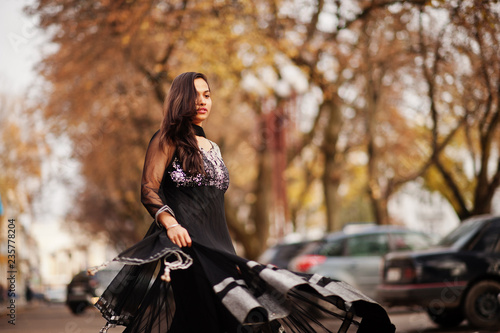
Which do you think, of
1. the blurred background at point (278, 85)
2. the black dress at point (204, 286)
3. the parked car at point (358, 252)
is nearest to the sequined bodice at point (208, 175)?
the black dress at point (204, 286)

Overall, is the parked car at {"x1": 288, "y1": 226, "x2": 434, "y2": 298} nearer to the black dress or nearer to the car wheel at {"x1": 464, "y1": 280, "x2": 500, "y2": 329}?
the car wheel at {"x1": 464, "y1": 280, "x2": 500, "y2": 329}

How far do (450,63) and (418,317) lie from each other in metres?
6.38

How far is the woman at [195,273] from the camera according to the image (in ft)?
13.4

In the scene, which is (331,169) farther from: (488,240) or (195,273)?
(195,273)

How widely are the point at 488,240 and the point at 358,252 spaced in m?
4.43

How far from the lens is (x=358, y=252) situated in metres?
15.1

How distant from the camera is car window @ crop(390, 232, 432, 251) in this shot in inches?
595

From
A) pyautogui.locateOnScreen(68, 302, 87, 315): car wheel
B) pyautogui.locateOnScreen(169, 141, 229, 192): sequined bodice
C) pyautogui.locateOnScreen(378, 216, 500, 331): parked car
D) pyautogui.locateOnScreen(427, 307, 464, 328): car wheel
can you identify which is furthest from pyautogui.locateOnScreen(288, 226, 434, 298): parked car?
pyautogui.locateOnScreen(169, 141, 229, 192): sequined bodice

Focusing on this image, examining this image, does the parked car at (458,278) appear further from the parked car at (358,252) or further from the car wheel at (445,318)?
the parked car at (358,252)

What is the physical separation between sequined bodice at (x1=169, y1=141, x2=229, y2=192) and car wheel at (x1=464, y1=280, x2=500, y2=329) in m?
6.85

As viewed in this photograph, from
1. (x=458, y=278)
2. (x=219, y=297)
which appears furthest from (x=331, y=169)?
(x=219, y=297)

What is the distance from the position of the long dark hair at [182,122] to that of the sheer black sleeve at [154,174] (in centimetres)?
5

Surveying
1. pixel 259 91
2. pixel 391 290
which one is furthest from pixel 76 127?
pixel 391 290

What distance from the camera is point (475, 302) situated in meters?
10.6
